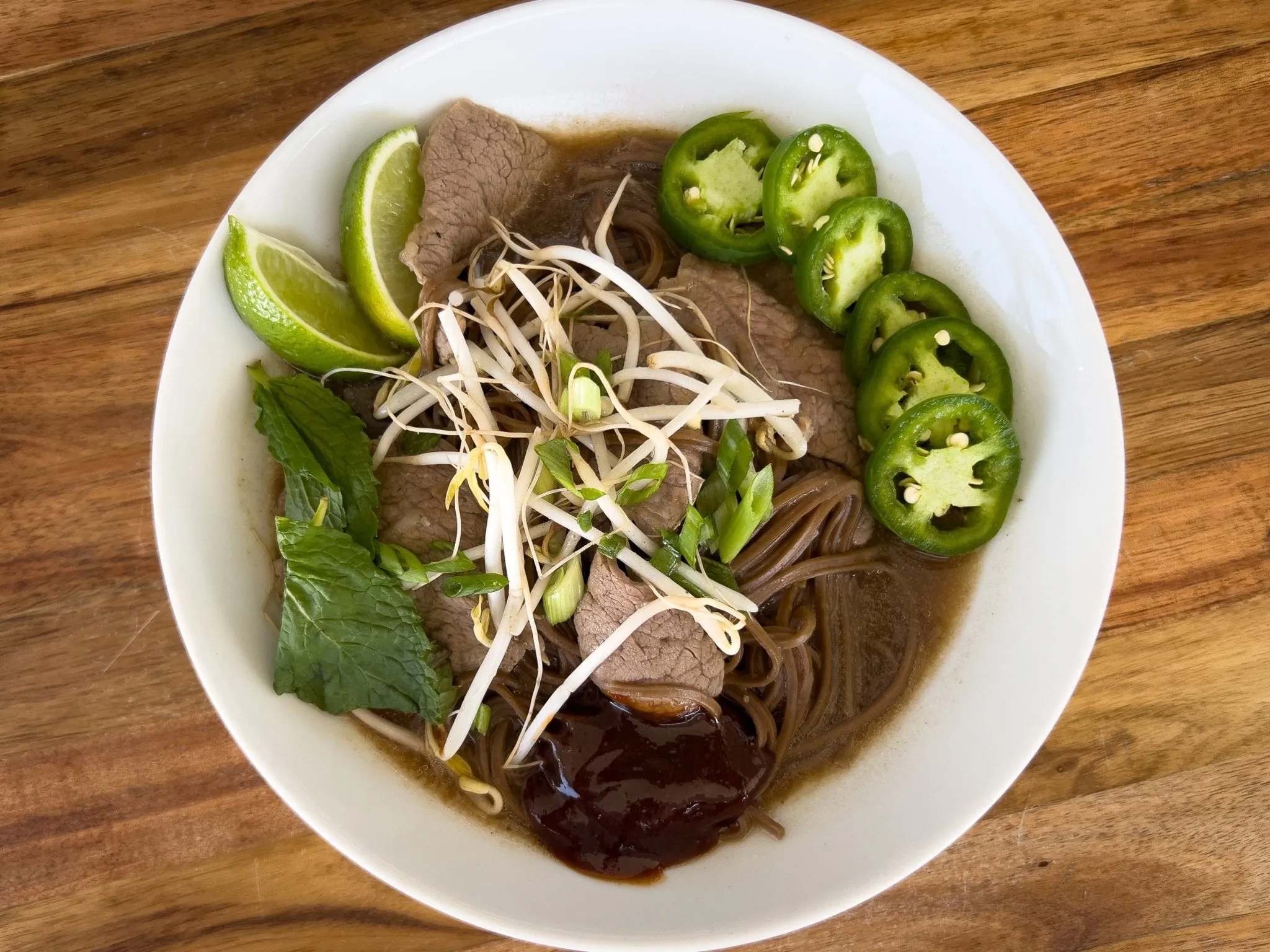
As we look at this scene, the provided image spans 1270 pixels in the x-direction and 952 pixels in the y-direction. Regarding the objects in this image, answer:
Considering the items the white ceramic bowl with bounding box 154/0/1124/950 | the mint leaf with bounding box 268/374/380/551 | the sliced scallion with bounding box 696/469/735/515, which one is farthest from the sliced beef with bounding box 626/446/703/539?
the white ceramic bowl with bounding box 154/0/1124/950

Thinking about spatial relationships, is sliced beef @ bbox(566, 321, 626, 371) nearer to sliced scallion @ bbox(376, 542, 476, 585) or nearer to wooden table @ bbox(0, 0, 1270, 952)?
sliced scallion @ bbox(376, 542, 476, 585)

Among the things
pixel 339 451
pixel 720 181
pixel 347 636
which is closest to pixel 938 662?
pixel 720 181

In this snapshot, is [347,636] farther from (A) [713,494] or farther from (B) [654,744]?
(A) [713,494]

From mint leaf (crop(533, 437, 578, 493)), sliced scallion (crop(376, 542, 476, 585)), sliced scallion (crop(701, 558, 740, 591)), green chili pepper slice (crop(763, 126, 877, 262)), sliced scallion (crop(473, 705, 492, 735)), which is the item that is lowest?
sliced scallion (crop(473, 705, 492, 735))

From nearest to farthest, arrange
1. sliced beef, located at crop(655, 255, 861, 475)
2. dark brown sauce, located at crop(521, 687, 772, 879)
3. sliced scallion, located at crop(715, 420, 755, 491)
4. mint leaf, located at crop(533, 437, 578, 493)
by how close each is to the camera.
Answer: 1. mint leaf, located at crop(533, 437, 578, 493)
2. sliced scallion, located at crop(715, 420, 755, 491)
3. dark brown sauce, located at crop(521, 687, 772, 879)
4. sliced beef, located at crop(655, 255, 861, 475)

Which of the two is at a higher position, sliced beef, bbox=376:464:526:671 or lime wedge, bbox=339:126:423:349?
lime wedge, bbox=339:126:423:349

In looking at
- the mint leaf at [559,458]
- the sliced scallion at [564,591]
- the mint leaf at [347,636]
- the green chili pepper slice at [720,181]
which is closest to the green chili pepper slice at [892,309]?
the green chili pepper slice at [720,181]
